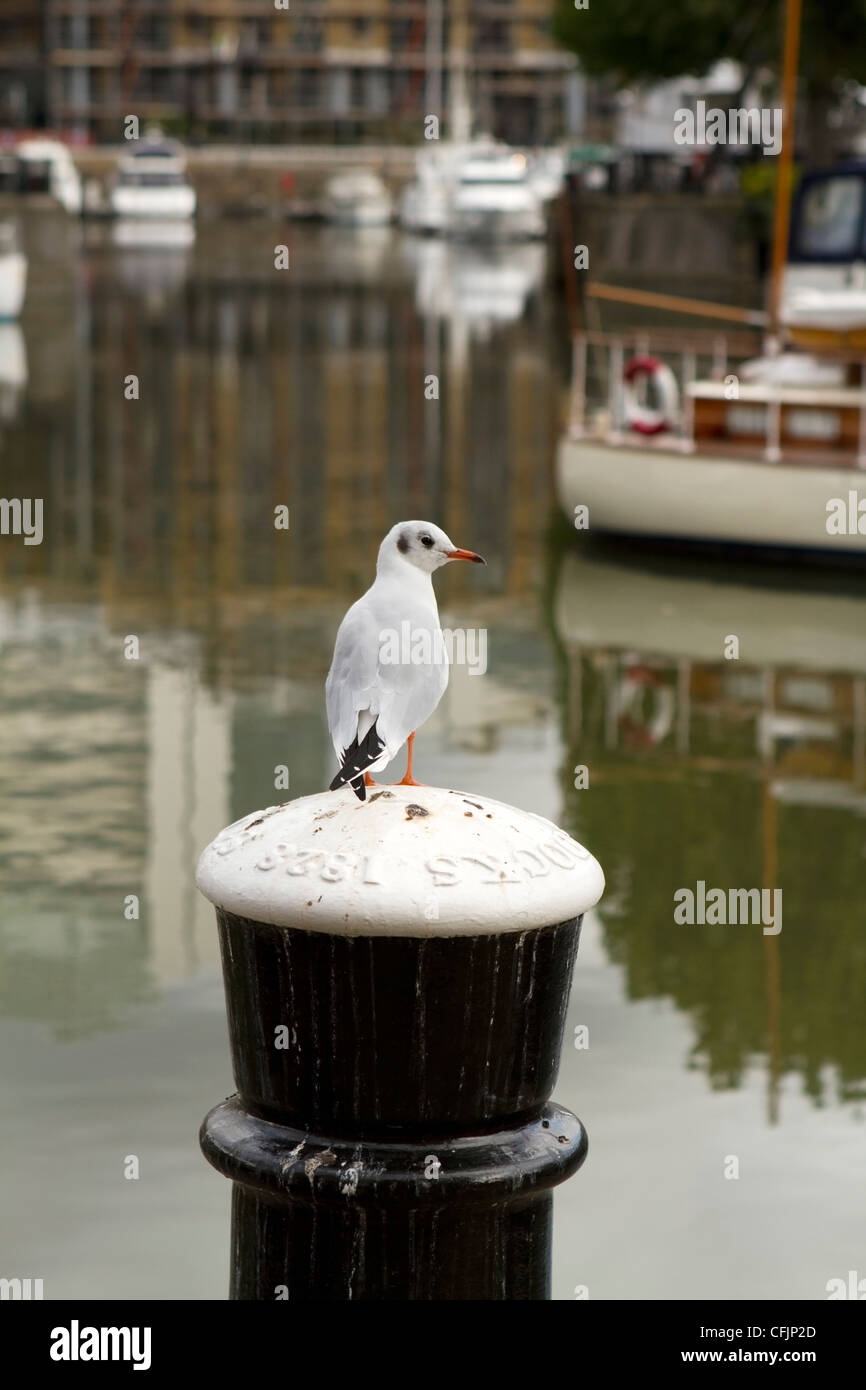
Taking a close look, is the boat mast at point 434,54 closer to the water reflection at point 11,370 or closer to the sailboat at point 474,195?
Result: the sailboat at point 474,195

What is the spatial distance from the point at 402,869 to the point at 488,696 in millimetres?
11451

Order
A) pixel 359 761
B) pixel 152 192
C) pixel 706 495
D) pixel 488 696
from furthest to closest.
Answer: pixel 152 192 < pixel 706 495 < pixel 488 696 < pixel 359 761

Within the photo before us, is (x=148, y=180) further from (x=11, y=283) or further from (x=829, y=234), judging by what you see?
(x=829, y=234)

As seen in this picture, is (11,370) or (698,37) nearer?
(11,370)

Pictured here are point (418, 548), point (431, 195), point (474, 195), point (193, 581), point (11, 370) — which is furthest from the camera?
point (431, 195)

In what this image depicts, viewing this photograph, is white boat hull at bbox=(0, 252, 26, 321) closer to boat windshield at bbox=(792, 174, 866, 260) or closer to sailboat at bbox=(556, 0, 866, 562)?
boat windshield at bbox=(792, 174, 866, 260)

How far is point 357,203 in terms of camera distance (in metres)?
113

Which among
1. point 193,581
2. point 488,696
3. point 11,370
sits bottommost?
point 11,370

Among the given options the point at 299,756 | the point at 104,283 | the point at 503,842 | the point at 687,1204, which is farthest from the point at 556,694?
the point at 104,283

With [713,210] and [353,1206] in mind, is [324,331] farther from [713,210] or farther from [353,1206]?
[353,1206]

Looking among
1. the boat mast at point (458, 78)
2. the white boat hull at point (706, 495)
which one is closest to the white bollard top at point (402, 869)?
the white boat hull at point (706, 495)

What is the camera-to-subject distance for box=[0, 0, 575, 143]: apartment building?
140500mm

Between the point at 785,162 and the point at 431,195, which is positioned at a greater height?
the point at 785,162

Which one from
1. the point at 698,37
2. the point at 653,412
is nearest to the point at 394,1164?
the point at 653,412
